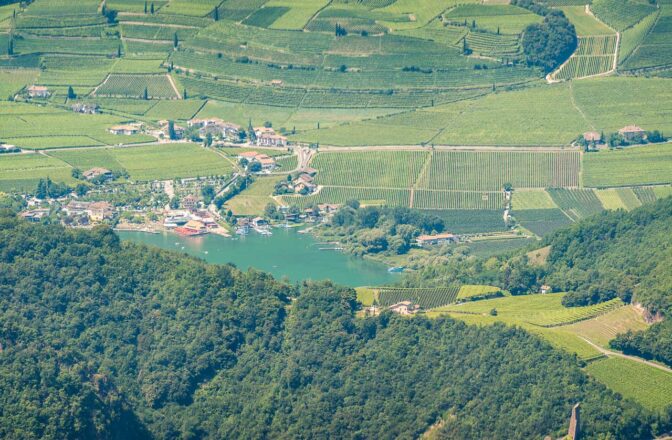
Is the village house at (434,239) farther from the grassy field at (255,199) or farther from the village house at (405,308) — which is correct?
the village house at (405,308)

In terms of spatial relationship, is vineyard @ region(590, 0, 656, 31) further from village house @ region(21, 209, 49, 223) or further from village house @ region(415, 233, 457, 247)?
village house @ region(21, 209, 49, 223)

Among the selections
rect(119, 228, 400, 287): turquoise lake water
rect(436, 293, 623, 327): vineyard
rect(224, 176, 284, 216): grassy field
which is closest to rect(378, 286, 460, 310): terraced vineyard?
rect(436, 293, 623, 327): vineyard

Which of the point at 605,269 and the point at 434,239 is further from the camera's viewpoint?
the point at 434,239

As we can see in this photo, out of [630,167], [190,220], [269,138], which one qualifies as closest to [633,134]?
[630,167]

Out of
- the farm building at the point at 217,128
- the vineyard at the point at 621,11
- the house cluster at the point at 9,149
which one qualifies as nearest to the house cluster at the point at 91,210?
the house cluster at the point at 9,149

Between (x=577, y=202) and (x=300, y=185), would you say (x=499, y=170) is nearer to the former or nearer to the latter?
(x=577, y=202)

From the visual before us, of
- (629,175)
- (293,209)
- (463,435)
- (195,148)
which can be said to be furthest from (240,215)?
(463,435)
